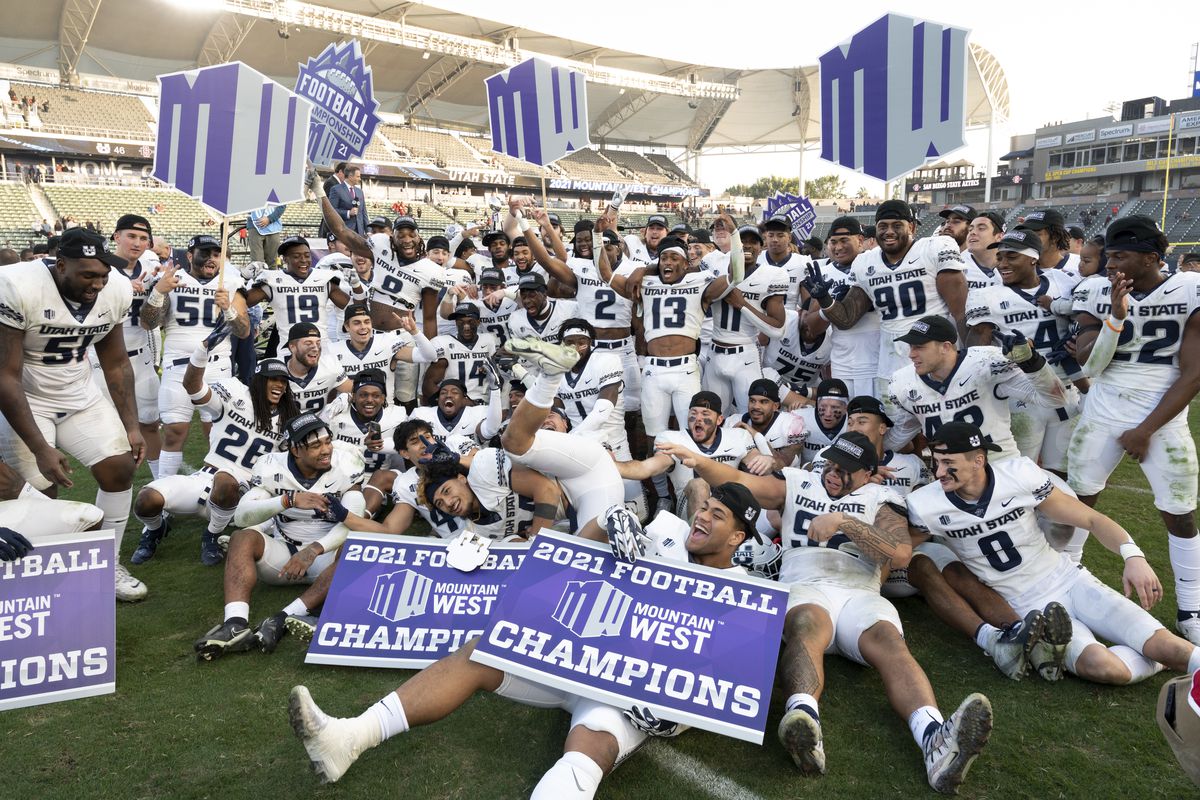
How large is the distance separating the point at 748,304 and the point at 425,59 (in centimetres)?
4720

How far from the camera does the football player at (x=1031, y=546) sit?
3.99m

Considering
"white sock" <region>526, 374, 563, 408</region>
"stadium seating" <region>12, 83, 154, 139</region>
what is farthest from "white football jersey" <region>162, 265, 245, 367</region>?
"stadium seating" <region>12, 83, 154, 139</region>

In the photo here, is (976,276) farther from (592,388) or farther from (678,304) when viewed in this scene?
(592,388)

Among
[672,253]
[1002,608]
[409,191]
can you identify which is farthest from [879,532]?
[409,191]

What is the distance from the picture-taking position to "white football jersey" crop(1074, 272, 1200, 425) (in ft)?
15.3

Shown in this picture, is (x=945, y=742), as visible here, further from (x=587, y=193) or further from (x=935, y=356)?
(x=587, y=193)

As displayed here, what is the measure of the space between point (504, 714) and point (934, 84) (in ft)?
19.9

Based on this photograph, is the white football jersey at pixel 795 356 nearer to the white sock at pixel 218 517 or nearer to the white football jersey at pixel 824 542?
the white football jersey at pixel 824 542

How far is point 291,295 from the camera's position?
8.13 metres

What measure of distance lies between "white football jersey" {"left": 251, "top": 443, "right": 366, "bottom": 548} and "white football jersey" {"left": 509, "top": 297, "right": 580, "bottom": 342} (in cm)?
286

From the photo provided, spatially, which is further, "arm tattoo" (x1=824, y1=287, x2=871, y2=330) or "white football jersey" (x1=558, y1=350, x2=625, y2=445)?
"white football jersey" (x1=558, y1=350, x2=625, y2=445)

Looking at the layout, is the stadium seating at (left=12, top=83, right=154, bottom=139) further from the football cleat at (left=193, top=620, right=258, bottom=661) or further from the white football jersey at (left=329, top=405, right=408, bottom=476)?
the football cleat at (left=193, top=620, right=258, bottom=661)

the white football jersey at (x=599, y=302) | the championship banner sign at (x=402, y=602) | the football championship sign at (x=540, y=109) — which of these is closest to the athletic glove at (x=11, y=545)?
the championship banner sign at (x=402, y=602)

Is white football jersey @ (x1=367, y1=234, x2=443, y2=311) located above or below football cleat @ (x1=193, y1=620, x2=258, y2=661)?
above
